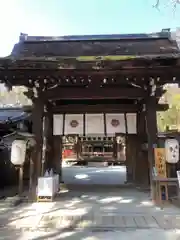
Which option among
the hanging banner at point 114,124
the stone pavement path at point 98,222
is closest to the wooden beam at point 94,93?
the hanging banner at point 114,124

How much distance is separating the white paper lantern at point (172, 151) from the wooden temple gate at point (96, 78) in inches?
14.9

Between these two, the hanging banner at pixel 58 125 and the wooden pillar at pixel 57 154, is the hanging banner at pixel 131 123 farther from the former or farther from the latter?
the wooden pillar at pixel 57 154

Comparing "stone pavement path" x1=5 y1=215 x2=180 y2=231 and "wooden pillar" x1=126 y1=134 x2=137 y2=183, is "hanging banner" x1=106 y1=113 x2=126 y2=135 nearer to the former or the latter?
"wooden pillar" x1=126 y1=134 x2=137 y2=183

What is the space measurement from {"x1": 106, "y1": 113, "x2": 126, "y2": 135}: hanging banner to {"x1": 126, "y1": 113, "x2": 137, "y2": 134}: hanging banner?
17cm

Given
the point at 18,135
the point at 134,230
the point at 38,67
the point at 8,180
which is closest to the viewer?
the point at 134,230

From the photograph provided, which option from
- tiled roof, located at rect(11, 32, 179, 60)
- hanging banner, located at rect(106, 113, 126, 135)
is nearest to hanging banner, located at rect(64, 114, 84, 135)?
hanging banner, located at rect(106, 113, 126, 135)

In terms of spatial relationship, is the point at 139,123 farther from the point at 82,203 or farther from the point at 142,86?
the point at 82,203

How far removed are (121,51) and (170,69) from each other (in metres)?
2.24

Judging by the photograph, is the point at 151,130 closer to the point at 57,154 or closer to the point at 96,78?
the point at 96,78

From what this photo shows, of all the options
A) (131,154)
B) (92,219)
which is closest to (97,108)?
(131,154)

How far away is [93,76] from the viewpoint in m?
6.06

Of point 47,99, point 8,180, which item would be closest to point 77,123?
point 47,99

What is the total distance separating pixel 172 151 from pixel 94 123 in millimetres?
2757

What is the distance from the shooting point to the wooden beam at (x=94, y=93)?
670 centimetres
